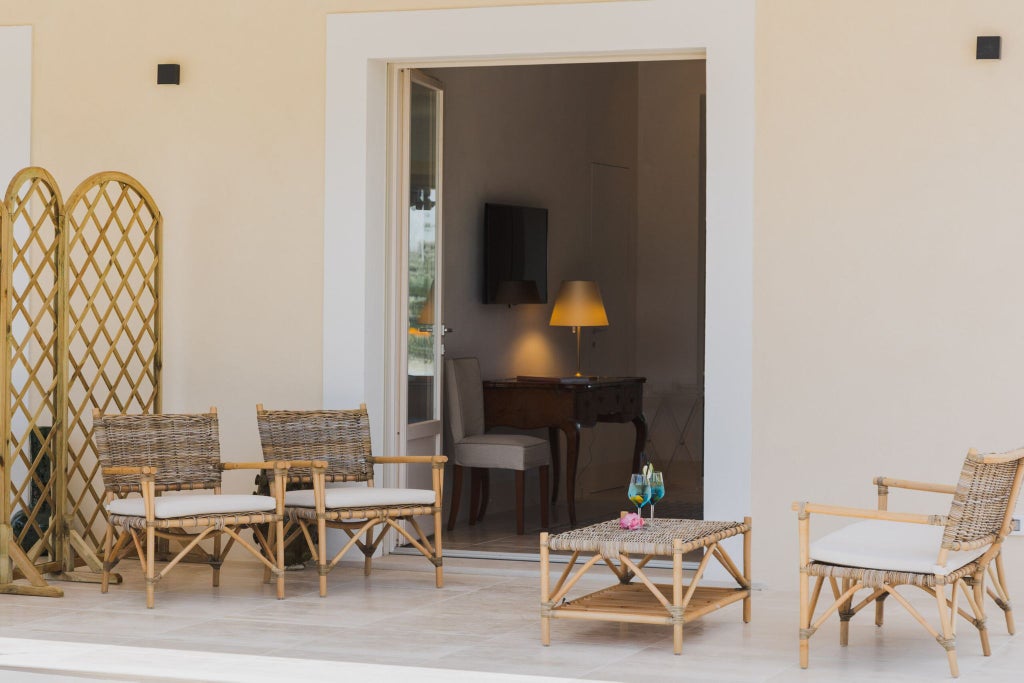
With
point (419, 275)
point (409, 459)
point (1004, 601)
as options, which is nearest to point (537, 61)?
point (419, 275)

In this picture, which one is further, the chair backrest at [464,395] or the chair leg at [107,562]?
the chair backrest at [464,395]

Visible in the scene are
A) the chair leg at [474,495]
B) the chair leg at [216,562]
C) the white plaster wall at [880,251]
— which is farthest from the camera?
the chair leg at [474,495]

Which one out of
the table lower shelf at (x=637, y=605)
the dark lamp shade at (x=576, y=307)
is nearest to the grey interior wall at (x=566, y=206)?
the dark lamp shade at (x=576, y=307)

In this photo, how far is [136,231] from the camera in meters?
6.50

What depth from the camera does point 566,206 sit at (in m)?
9.18

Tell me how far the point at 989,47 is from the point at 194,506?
11.6 feet

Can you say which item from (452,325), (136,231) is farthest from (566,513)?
(136,231)

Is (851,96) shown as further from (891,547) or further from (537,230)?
(537,230)

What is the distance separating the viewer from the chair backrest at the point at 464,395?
725 centimetres

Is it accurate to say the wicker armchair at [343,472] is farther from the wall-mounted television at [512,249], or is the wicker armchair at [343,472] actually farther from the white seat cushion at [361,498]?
the wall-mounted television at [512,249]

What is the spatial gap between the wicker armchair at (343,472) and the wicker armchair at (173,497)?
16 cm

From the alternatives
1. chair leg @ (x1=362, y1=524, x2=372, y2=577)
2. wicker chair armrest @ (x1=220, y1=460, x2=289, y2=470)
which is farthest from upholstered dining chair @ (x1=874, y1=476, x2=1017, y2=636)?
wicker chair armrest @ (x1=220, y1=460, x2=289, y2=470)

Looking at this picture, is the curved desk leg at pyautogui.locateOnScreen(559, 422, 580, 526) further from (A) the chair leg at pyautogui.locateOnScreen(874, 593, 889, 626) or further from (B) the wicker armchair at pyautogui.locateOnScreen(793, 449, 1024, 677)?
(B) the wicker armchair at pyautogui.locateOnScreen(793, 449, 1024, 677)

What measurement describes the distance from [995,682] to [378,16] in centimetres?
381
